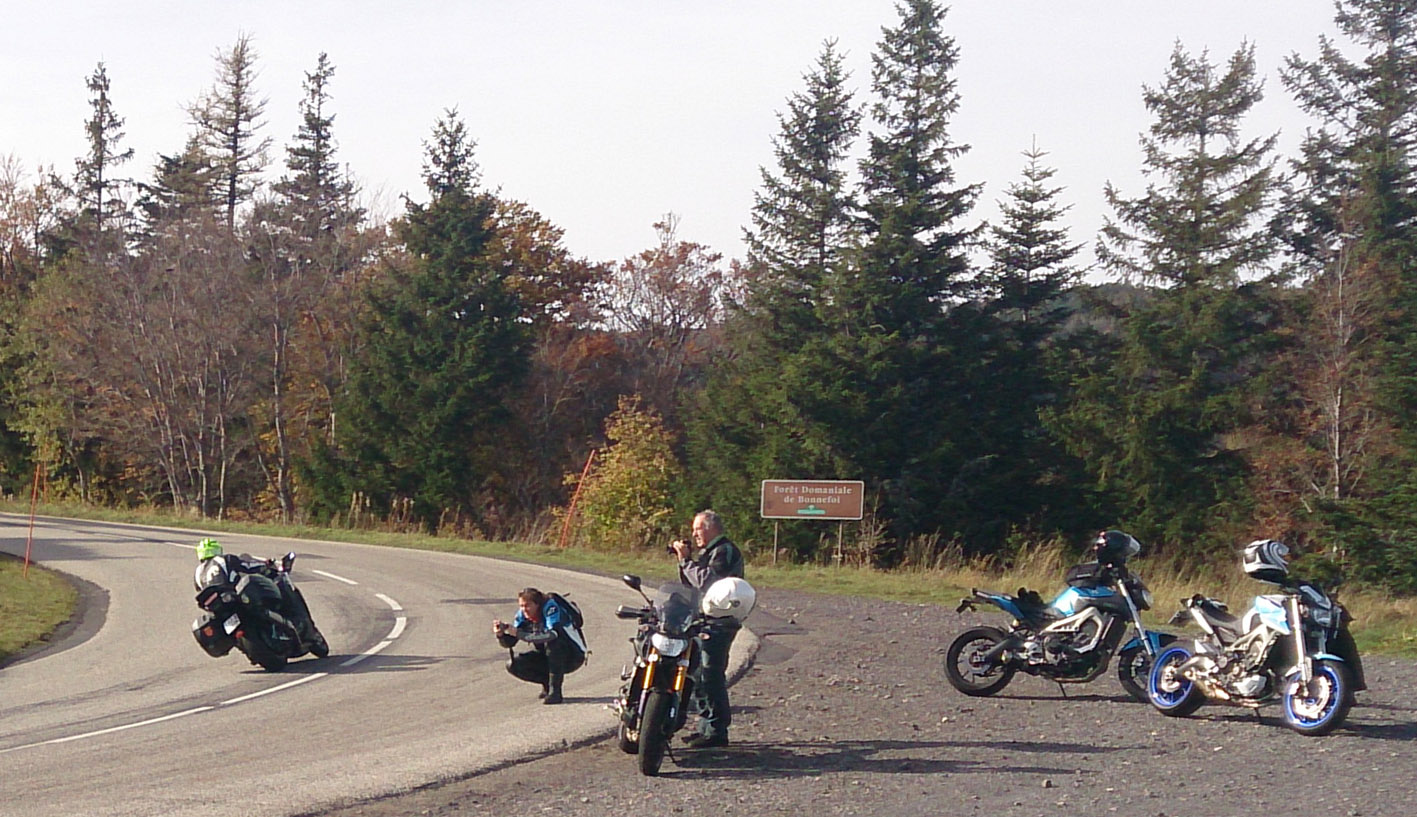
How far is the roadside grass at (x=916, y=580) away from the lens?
1748cm

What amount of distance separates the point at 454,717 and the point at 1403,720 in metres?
7.39

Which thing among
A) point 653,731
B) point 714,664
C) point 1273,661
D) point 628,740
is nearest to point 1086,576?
point 1273,661

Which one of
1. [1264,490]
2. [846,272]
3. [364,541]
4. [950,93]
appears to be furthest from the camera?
[950,93]

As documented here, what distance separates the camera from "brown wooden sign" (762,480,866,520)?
25.3 metres

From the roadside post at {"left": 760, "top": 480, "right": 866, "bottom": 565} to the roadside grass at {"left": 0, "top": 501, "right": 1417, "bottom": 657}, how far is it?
1028 mm

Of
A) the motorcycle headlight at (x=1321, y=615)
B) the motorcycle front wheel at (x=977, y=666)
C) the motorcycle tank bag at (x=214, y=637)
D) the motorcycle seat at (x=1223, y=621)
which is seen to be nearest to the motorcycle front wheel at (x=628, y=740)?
the motorcycle front wheel at (x=977, y=666)

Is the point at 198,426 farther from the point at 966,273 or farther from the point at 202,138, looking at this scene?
the point at 966,273

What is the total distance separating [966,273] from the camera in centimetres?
4450

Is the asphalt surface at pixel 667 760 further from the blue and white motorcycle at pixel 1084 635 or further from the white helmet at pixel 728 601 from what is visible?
the white helmet at pixel 728 601

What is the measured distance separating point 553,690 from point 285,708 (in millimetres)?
2285

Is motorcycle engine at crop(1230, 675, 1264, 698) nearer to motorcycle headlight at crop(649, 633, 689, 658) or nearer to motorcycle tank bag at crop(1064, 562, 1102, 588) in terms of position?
motorcycle tank bag at crop(1064, 562, 1102, 588)

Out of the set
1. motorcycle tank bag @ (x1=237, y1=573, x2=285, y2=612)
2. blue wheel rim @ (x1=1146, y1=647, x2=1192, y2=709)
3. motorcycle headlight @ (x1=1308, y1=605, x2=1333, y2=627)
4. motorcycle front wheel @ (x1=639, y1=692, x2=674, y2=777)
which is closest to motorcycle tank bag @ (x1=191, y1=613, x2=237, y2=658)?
motorcycle tank bag @ (x1=237, y1=573, x2=285, y2=612)

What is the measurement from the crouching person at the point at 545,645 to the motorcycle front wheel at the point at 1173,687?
471cm

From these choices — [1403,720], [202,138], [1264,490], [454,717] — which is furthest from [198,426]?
[1403,720]
